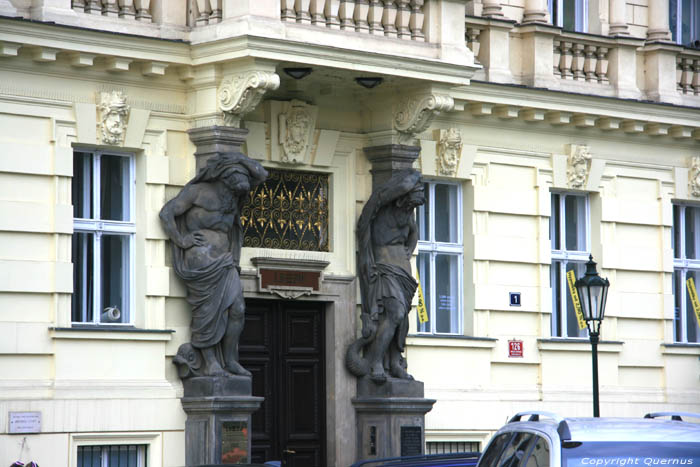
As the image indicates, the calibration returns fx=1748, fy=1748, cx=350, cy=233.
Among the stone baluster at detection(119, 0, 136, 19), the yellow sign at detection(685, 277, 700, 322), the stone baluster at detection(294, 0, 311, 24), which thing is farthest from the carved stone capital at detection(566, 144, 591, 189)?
the stone baluster at detection(119, 0, 136, 19)

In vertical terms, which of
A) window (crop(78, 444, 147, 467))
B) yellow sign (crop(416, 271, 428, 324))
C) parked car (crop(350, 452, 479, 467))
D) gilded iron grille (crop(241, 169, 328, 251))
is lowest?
window (crop(78, 444, 147, 467))

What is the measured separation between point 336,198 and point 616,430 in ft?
31.3

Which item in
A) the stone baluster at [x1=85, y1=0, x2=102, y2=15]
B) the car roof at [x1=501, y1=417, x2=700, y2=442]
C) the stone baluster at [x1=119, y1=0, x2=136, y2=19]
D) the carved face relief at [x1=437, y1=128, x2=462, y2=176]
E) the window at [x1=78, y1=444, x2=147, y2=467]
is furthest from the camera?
the carved face relief at [x1=437, y1=128, x2=462, y2=176]

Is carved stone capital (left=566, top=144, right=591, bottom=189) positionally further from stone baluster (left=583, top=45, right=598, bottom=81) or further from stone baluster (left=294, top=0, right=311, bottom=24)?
stone baluster (left=294, top=0, right=311, bottom=24)

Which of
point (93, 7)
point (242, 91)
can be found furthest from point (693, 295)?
point (93, 7)

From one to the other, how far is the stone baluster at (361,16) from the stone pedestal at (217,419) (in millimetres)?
4311

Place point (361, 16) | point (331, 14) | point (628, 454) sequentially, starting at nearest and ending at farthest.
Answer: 1. point (628, 454)
2. point (331, 14)
3. point (361, 16)

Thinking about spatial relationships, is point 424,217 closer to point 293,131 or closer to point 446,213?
point 446,213

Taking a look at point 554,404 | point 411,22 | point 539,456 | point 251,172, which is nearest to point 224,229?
point 251,172

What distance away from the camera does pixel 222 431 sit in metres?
19.5

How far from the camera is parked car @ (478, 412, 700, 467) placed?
1219 centimetres

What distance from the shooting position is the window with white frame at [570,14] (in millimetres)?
24516

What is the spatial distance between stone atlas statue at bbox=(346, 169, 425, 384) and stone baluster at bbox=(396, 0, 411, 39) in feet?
5.63

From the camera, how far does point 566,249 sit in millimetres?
24203
